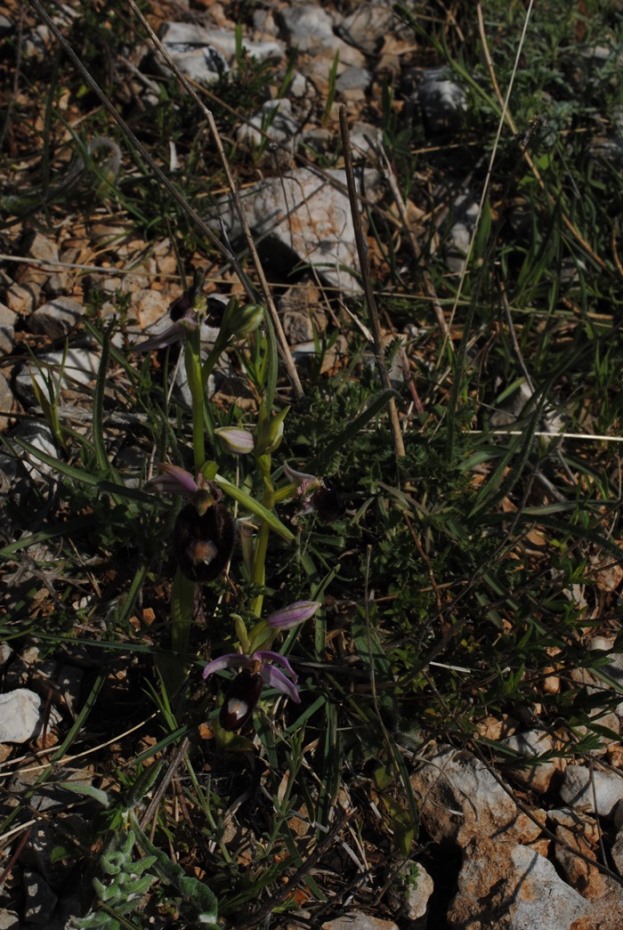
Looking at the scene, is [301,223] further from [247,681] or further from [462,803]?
[462,803]

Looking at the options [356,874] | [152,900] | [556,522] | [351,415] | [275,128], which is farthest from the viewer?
[275,128]

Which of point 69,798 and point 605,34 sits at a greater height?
point 605,34

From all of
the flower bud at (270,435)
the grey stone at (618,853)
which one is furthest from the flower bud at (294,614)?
the grey stone at (618,853)

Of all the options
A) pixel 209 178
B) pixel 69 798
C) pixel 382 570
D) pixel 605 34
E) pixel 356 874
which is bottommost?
pixel 356 874

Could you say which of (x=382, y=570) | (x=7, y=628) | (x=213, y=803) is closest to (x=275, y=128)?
(x=382, y=570)

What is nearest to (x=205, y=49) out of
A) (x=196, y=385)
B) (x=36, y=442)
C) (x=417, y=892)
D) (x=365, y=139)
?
(x=365, y=139)

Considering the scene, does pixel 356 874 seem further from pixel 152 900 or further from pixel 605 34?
pixel 605 34

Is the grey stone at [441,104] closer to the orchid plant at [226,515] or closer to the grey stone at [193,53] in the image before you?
the grey stone at [193,53]
